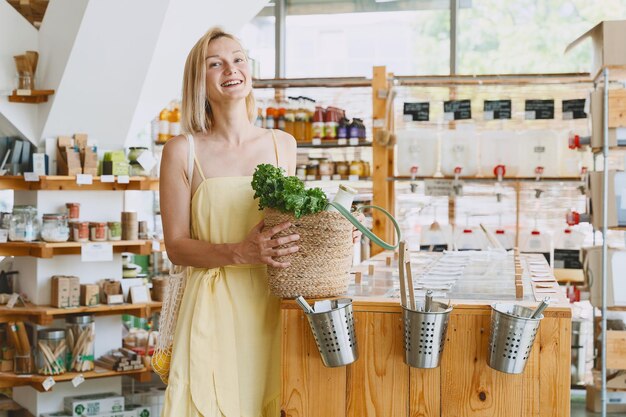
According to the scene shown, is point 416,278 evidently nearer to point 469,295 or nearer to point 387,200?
point 469,295

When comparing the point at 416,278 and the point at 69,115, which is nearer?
the point at 416,278

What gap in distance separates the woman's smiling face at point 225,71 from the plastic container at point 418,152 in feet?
11.4

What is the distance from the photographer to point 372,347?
6.75 feet

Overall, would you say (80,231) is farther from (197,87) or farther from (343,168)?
(197,87)

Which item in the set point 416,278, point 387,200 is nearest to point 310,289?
point 416,278

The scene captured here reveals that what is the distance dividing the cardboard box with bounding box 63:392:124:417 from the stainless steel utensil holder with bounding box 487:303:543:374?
316 cm

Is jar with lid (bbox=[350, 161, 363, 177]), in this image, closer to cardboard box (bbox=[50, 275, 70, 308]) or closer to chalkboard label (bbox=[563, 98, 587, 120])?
chalkboard label (bbox=[563, 98, 587, 120])

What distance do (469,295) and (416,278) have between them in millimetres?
481

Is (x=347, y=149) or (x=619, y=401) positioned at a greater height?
(x=347, y=149)

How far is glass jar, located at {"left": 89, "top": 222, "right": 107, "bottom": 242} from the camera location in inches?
178

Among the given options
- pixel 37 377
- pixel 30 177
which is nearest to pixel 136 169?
pixel 30 177

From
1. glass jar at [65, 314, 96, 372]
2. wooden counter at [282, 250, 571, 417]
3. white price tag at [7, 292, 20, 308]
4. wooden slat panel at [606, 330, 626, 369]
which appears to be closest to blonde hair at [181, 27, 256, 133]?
wooden counter at [282, 250, 571, 417]

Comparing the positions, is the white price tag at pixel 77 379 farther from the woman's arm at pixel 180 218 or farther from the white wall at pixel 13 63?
the woman's arm at pixel 180 218

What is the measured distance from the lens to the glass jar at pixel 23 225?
14.6 ft
